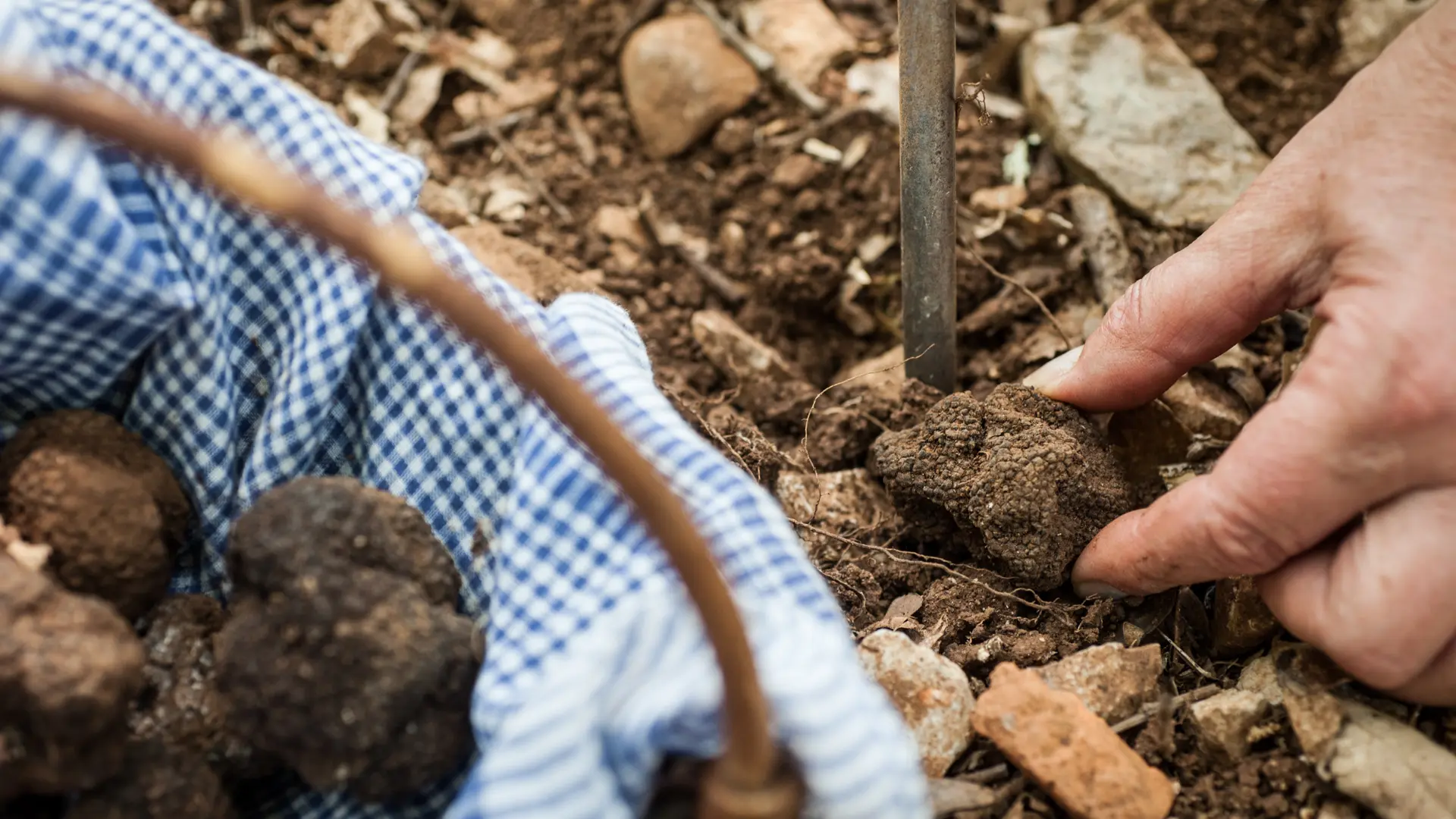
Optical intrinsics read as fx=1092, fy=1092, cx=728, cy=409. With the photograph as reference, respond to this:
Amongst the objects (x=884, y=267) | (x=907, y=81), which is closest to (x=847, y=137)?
(x=884, y=267)

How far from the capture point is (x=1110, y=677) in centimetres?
154

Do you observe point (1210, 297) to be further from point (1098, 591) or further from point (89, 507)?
point (89, 507)

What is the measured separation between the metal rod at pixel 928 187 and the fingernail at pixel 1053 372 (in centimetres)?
21

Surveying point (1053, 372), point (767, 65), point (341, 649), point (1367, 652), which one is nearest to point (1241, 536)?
point (1367, 652)

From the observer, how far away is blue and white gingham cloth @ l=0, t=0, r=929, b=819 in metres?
1.21

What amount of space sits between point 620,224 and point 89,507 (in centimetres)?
128

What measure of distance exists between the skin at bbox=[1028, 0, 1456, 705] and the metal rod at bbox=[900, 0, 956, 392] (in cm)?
38

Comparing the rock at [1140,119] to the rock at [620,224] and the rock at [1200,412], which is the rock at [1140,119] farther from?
the rock at [620,224]

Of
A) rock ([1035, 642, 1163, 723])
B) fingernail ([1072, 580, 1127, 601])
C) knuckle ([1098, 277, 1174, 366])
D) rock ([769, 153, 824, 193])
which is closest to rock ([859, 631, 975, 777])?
rock ([1035, 642, 1163, 723])

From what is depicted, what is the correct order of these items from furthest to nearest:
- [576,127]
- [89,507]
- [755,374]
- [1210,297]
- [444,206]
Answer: [576,127] → [444,206] → [755,374] → [1210,297] → [89,507]

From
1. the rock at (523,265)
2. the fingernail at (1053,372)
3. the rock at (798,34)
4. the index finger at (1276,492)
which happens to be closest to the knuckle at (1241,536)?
the index finger at (1276,492)

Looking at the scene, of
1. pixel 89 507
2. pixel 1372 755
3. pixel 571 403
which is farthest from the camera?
pixel 1372 755

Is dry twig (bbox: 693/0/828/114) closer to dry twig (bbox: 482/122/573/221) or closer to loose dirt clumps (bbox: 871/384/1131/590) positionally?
dry twig (bbox: 482/122/573/221)

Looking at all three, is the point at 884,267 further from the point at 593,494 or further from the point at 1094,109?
the point at 593,494
